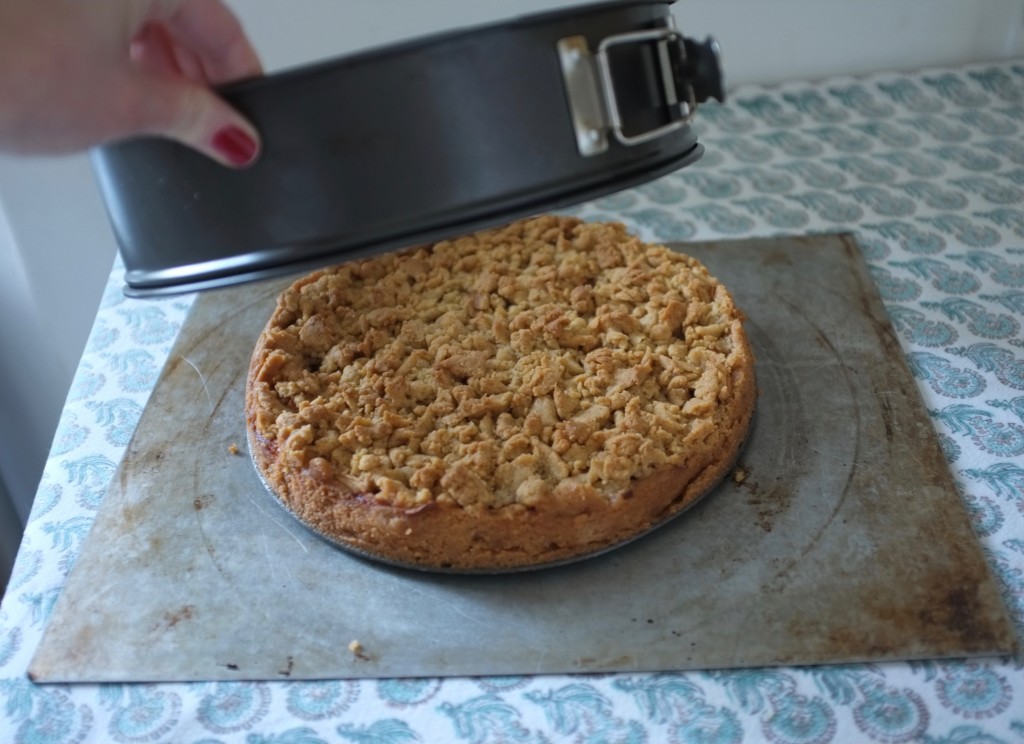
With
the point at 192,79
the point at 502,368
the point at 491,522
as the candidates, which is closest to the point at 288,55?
the point at 502,368

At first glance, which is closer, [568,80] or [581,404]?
[568,80]

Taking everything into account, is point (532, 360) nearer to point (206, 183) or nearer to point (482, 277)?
point (482, 277)

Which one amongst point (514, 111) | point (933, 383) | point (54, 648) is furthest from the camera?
point (933, 383)

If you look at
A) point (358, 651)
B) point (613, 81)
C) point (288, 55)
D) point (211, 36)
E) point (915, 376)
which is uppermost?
point (211, 36)

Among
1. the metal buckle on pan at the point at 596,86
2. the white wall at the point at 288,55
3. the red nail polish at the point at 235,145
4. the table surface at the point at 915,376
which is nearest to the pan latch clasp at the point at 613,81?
the metal buckle on pan at the point at 596,86

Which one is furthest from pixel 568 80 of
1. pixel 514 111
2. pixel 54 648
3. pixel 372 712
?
pixel 54 648

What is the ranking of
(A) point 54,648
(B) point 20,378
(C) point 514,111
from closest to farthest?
(C) point 514,111 < (A) point 54,648 < (B) point 20,378

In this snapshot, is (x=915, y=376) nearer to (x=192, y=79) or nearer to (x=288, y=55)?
(x=192, y=79)
